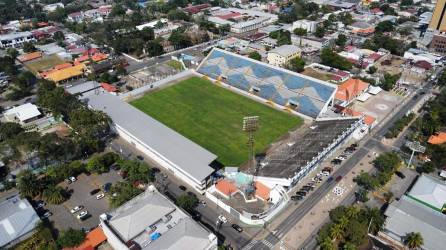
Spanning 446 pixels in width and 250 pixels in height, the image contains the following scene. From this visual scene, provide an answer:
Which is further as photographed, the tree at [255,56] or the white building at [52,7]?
the white building at [52,7]

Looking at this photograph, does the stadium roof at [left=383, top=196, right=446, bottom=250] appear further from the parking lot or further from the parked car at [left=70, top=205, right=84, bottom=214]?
the parked car at [left=70, top=205, right=84, bottom=214]

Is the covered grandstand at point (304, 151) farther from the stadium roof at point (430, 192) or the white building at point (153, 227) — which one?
the white building at point (153, 227)

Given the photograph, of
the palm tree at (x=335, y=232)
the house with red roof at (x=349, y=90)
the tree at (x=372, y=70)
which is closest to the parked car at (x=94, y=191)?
the palm tree at (x=335, y=232)

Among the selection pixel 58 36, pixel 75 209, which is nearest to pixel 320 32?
pixel 58 36

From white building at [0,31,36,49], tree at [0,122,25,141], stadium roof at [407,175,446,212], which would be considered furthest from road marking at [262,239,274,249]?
white building at [0,31,36,49]

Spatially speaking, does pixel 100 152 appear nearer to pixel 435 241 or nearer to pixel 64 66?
pixel 64 66

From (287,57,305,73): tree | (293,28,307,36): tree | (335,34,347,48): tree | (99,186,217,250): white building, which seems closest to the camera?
(99,186,217,250): white building

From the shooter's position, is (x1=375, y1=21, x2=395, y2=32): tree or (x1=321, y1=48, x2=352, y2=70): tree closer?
(x1=321, y1=48, x2=352, y2=70): tree
